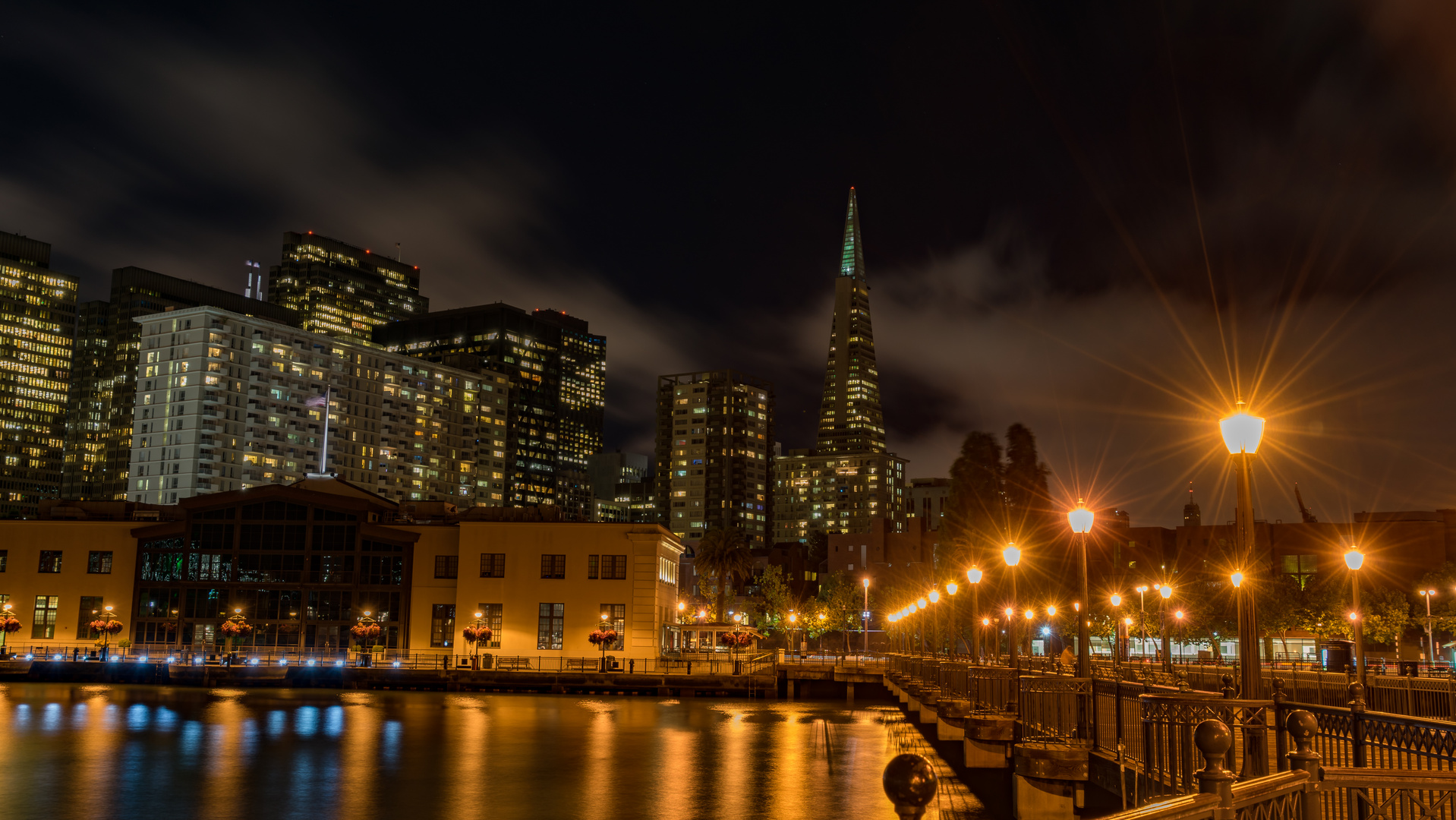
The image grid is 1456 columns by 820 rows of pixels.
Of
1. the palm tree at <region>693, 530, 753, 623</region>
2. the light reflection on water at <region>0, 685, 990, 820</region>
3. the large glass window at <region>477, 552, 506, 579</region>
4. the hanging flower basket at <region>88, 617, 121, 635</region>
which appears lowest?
the light reflection on water at <region>0, 685, 990, 820</region>

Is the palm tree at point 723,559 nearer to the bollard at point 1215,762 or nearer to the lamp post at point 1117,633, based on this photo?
the lamp post at point 1117,633

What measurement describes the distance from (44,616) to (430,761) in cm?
6177

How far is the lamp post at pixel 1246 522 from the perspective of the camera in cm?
1361

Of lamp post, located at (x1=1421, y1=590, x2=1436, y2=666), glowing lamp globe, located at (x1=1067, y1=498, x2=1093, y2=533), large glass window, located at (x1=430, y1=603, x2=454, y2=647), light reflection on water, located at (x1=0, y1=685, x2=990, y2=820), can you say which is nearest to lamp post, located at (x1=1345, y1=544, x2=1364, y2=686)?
glowing lamp globe, located at (x1=1067, y1=498, x2=1093, y2=533)

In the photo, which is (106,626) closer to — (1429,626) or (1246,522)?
(1246,522)

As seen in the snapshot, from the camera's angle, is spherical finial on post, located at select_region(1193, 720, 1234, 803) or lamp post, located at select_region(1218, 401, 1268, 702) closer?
spherical finial on post, located at select_region(1193, 720, 1234, 803)

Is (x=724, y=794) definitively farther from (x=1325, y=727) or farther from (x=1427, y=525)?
(x=1427, y=525)

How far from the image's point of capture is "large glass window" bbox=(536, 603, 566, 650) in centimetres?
8038

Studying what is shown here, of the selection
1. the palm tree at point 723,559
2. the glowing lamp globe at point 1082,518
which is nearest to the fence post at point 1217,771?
the glowing lamp globe at point 1082,518

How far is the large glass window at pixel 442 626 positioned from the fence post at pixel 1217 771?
77.8 metres

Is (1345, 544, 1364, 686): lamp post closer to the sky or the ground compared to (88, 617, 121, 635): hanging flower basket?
closer to the sky

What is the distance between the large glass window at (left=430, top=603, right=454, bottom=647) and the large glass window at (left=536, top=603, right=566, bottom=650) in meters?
6.18

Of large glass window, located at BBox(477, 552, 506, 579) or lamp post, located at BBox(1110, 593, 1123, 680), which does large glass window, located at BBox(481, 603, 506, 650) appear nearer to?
large glass window, located at BBox(477, 552, 506, 579)

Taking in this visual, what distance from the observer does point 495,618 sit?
264 ft
